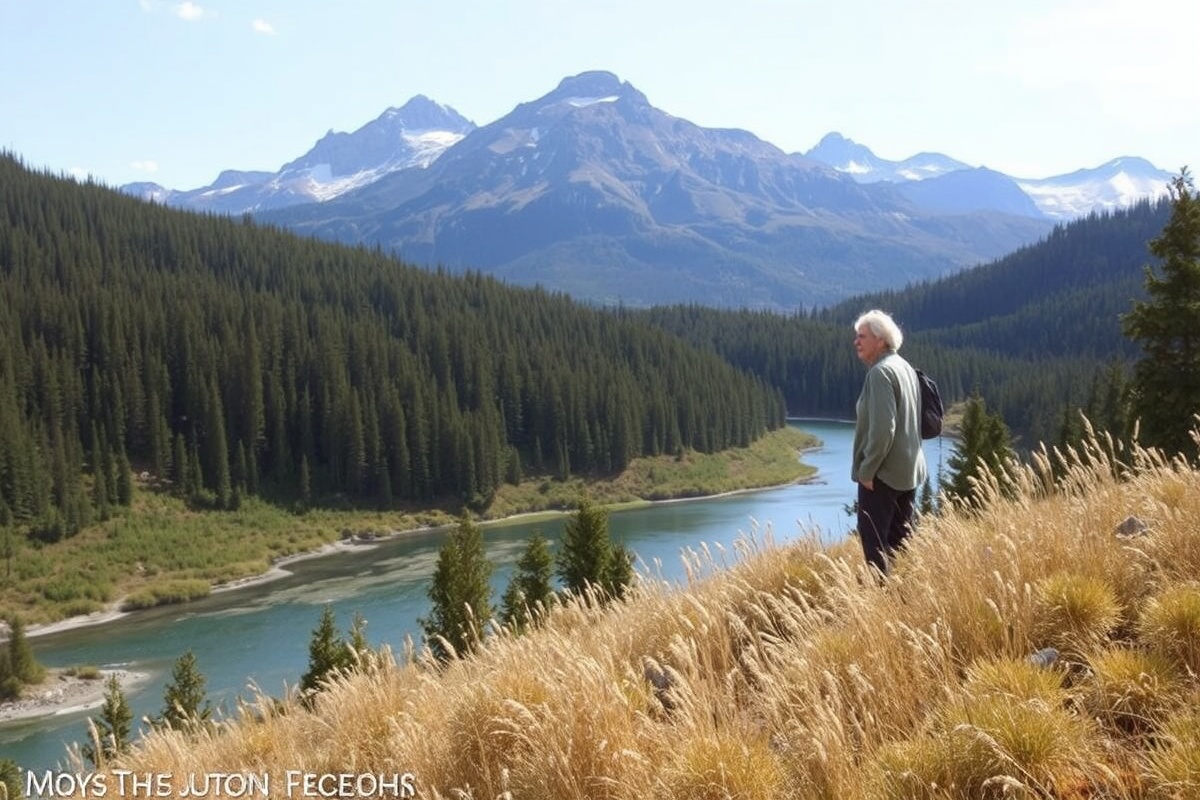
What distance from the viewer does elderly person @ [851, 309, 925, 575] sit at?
23.9ft

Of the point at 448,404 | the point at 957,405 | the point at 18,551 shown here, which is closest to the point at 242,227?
the point at 448,404

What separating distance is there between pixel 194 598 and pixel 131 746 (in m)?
61.1

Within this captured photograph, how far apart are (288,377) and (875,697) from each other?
10939 cm

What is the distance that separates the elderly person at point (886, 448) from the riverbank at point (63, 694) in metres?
42.6

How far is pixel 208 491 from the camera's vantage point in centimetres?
8381

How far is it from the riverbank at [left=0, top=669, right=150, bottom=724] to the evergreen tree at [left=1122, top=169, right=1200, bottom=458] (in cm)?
4361

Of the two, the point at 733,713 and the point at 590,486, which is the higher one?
the point at 733,713

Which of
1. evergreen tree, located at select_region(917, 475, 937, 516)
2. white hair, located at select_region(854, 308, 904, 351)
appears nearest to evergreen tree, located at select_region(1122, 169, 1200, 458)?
evergreen tree, located at select_region(917, 475, 937, 516)

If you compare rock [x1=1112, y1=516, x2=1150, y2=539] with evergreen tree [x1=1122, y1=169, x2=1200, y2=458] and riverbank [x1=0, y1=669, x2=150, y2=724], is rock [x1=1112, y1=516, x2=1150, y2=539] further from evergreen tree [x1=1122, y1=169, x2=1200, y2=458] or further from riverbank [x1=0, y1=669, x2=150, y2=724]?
riverbank [x1=0, y1=669, x2=150, y2=724]

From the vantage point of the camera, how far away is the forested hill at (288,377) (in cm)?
8588

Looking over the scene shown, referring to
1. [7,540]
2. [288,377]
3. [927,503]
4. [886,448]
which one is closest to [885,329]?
[886,448]

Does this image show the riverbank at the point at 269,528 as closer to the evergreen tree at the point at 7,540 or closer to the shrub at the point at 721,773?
the evergreen tree at the point at 7,540

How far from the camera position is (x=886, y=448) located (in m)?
7.28

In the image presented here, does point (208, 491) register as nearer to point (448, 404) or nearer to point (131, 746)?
point (448, 404)
